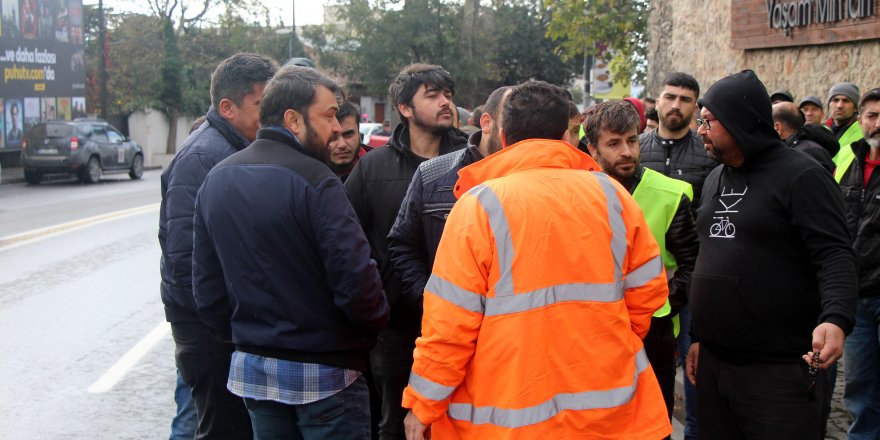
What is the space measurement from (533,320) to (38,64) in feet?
108

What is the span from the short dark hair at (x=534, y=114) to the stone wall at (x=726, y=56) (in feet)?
22.6

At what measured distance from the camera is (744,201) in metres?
3.64

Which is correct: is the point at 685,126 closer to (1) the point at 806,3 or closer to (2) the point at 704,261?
(2) the point at 704,261

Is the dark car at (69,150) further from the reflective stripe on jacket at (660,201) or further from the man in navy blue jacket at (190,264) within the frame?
the reflective stripe on jacket at (660,201)

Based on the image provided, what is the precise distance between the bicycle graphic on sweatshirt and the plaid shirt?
1633 millimetres

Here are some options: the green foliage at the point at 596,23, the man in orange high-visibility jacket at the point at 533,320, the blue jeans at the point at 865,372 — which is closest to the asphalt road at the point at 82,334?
the man in orange high-visibility jacket at the point at 533,320

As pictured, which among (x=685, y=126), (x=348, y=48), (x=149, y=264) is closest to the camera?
(x=685, y=126)

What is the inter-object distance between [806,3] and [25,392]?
27.2 feet

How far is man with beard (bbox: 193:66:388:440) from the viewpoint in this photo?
3.12 metres

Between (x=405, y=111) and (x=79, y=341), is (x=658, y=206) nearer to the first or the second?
(x=405, y=111)

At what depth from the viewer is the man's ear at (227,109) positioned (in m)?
4.05

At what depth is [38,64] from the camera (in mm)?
31875

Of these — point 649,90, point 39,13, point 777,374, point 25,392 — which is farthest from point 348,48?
point 777,374

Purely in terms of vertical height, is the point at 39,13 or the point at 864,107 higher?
the point at 39,13
